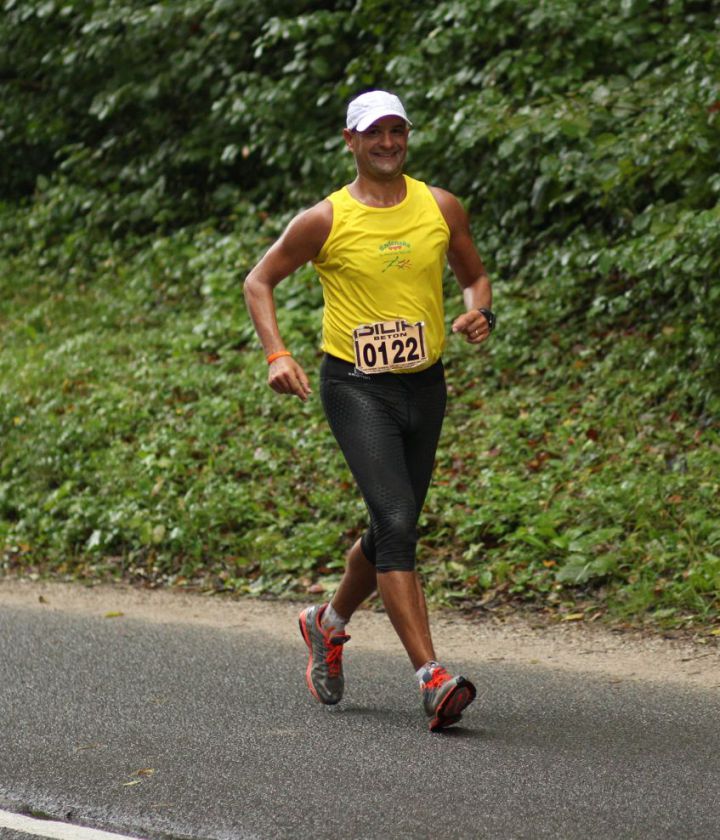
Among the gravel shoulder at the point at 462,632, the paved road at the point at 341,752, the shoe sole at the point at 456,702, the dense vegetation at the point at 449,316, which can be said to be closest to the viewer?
the paved road at the point at 341,752

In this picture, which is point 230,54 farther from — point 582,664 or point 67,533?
point 582,664

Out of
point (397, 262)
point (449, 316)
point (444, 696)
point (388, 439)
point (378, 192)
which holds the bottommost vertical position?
point (444, 696)

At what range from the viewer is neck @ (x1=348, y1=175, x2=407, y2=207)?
5441 millimetres

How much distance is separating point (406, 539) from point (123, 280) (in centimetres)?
1145

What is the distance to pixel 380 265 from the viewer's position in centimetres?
536

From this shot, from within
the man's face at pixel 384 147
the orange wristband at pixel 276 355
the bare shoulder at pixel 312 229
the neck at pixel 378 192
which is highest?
the man's face at pixel 384 147

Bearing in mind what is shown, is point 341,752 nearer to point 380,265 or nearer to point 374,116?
point 380,265

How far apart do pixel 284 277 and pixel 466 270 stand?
802 millimetres

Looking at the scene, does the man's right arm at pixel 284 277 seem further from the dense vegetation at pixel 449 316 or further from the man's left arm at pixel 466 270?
the dense vegetation at pixel 449 316

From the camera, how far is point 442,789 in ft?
14.8

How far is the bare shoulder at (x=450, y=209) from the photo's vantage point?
5574 millimetres

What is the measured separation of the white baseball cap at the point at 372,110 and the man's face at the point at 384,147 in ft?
0.08

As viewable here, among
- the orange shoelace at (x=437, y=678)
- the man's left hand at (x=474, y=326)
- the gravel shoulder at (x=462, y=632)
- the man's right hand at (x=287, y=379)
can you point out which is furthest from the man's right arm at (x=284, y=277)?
the gravel shoulder at (x=462, y=632)

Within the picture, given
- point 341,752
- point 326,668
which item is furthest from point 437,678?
point 326,668
